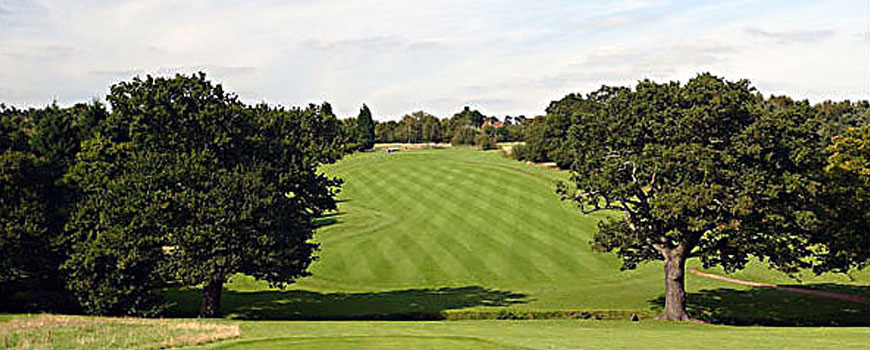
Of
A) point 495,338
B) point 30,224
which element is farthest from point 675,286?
point 30,224

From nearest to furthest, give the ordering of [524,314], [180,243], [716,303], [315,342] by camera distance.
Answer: [315,342], [180,243], [524,314], [716,303]

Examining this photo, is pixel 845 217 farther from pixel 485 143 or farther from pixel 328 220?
pixel 485 143

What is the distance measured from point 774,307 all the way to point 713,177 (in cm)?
1330

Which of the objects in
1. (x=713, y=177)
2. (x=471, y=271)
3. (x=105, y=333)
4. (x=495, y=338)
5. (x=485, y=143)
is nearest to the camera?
(x=495, y=338)

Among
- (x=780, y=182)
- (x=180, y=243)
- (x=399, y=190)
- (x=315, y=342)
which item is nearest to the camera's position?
(x=315, y=342)

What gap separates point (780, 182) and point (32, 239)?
38.4 meters

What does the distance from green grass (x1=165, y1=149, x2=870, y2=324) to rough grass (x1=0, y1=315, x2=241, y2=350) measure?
1203 centimetres

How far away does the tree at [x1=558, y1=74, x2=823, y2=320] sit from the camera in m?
35.1

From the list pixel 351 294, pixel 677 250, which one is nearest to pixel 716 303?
pixel 677 250

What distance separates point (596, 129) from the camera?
129ft

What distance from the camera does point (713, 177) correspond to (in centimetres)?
3528

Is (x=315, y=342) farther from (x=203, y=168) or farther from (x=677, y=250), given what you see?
(x=677, y=250)

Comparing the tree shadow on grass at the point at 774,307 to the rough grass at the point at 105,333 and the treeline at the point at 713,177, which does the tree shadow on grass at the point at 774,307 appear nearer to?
the treeline at the point at 713,177

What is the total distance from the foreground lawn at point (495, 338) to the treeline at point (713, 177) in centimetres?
768
